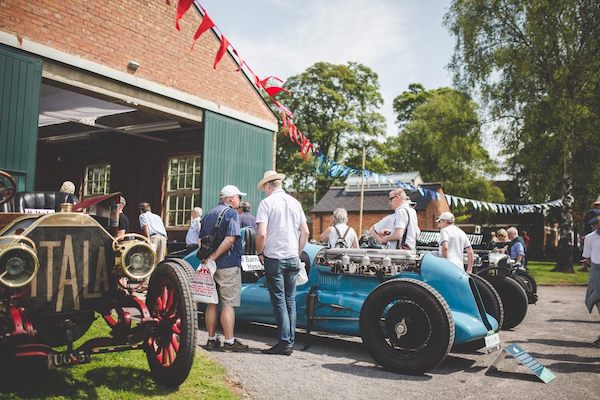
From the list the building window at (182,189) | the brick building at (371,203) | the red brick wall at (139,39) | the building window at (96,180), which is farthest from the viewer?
the brick building at (371,203)

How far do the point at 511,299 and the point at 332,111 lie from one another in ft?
92.3

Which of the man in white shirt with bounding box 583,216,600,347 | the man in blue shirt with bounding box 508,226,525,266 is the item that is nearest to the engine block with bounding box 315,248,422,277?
the man in white shirt with bounding box 583,216,600,347

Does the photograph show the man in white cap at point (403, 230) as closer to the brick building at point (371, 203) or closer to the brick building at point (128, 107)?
the brick building at point (128, 107)

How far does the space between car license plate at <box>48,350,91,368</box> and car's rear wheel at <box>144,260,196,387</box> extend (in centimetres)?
45

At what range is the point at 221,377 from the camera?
13.1 ft

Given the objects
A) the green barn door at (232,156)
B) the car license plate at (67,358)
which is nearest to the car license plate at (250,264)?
the car license plate at (67,358)

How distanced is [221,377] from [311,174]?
29640 mm

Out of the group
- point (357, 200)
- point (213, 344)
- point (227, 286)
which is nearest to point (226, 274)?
point (227, 286)

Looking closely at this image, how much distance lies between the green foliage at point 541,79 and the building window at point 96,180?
15201 millimetres

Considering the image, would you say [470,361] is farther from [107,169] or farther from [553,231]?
[553,231]

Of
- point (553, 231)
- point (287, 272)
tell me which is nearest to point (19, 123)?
point (287, 272)

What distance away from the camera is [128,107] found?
35.6 ft

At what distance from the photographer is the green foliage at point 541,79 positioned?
1867cm

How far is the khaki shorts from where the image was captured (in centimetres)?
503
